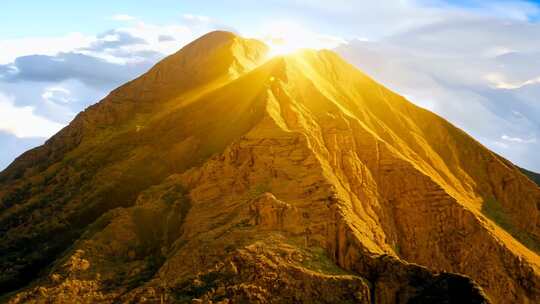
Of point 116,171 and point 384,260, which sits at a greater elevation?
point 116,171

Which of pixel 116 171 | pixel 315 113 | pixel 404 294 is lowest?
pixel 404 294

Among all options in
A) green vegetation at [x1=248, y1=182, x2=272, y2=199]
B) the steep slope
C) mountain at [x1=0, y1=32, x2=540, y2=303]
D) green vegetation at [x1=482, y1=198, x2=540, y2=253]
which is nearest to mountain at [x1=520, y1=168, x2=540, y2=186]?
mountain at [x1=0, y1=32, x2=540, y2=303]

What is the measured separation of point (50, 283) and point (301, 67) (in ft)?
147

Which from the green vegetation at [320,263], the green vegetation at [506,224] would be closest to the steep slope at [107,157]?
the green vegetation at [320,263]

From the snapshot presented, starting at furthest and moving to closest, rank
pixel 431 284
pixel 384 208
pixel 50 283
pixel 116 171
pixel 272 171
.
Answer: pixel 116 171
pixel 384 208
pixel 272 171
pixel 50 283
pixel 431 284

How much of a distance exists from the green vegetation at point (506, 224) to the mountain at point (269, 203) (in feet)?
0.71

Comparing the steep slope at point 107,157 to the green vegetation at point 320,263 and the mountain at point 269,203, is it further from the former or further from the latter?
the green vegetation at point 320,263

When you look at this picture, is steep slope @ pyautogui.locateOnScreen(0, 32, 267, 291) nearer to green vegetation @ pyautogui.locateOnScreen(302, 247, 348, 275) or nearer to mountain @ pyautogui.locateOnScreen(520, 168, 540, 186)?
green vegetation @ pyautogui.locateOnScreen(302, 247, 348, 275)

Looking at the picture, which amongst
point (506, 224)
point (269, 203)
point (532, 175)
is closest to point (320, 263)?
point (269, 203)

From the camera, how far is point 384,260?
60.0 meters

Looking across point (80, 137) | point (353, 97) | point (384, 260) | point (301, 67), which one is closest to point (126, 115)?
point (80, 137)

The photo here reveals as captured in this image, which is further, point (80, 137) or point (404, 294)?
point (80, 137)

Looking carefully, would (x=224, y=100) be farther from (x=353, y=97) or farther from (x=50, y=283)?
(x=50, y=283)

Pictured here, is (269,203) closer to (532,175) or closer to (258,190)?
(258,190)
